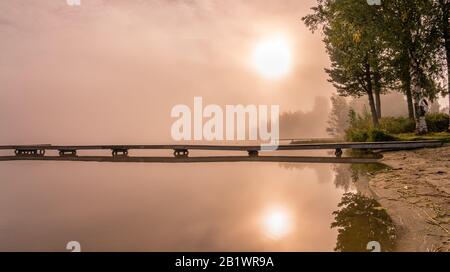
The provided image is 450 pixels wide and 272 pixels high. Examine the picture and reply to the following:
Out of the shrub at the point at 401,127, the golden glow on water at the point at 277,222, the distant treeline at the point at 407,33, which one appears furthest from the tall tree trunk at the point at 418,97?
the golden glow on water at the point at 277,222

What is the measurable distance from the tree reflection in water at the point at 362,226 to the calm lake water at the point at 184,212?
47mm

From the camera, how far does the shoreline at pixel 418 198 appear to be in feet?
16.7

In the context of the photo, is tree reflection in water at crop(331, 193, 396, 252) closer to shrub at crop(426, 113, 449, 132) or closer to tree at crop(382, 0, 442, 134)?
tree at crop(382, 0, 442, 134)

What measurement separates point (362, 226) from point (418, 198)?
7.82ft

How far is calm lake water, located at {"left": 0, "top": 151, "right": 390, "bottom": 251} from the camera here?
5.77 meters

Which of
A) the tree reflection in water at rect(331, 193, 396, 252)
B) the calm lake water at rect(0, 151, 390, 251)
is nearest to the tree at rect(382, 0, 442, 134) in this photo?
the calm lake water at rect(0, 151, 390, 251)

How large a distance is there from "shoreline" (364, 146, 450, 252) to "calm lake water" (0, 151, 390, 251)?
21.8 inches

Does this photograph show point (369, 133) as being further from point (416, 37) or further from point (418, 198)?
point (418, 198)

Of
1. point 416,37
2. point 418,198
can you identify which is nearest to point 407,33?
point 416,37

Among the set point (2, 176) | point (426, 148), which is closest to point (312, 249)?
point (426, 148)

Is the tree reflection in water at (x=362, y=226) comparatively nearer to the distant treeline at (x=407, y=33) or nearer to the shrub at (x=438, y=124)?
the distant treeline at (x=407, y=33)

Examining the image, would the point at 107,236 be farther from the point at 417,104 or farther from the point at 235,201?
the point at 417,104

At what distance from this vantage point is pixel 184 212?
7969 mm
